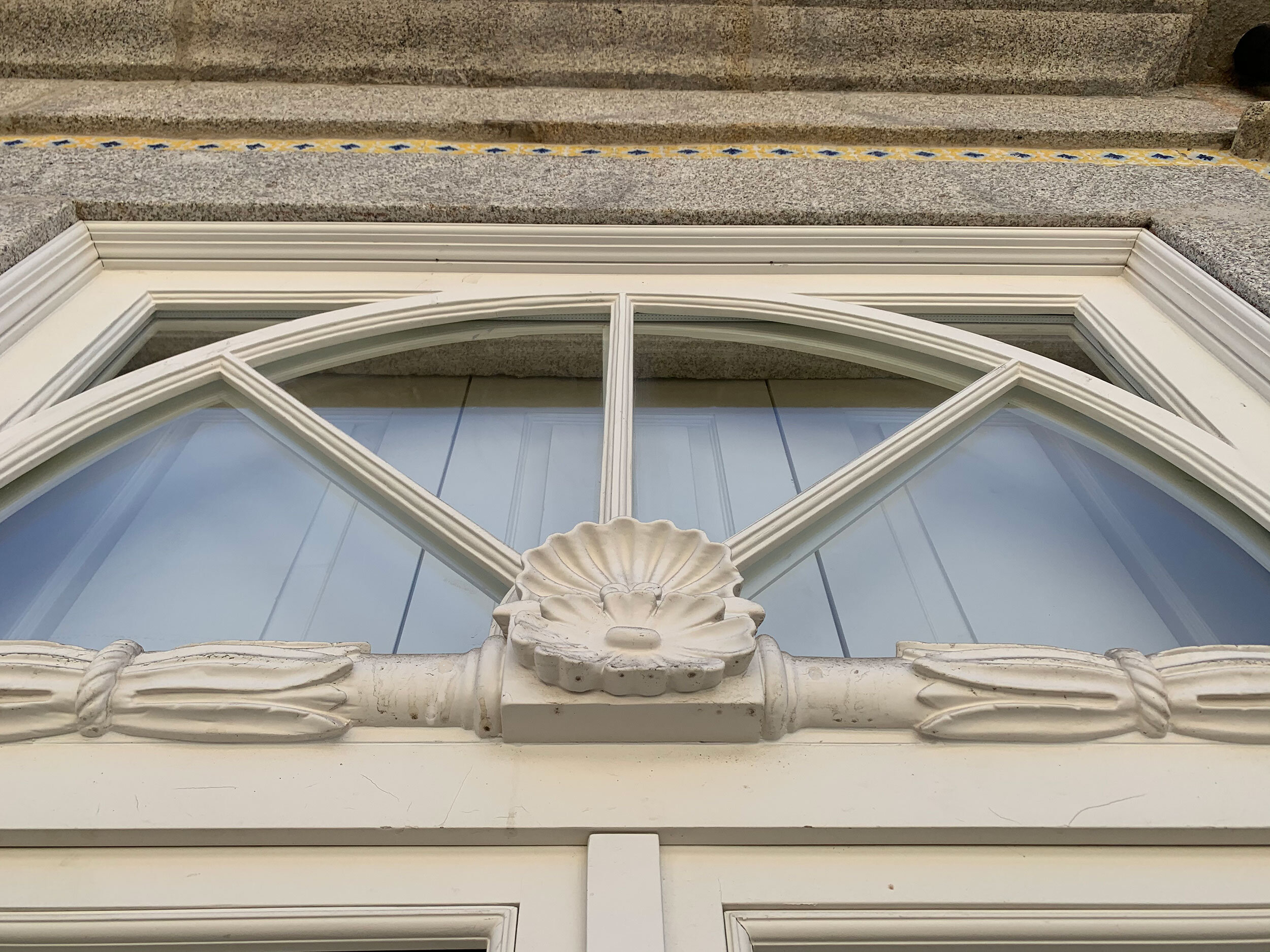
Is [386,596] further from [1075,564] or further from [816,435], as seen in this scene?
[1075,564]

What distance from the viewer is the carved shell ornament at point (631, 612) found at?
672mm

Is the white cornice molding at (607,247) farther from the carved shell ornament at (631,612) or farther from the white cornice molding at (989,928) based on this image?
the white cornice molding at (989,928)

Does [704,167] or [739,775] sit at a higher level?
[704,167]

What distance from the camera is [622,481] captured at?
1.02m

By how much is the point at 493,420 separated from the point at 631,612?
535 mm

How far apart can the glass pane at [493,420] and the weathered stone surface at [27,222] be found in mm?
455

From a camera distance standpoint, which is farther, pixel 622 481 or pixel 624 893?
pixel 622 481

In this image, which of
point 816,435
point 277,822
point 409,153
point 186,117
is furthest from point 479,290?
point 277,822

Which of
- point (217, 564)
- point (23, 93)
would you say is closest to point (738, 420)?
point (217, 564)

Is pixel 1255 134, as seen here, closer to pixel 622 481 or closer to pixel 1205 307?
pixel 1205 307

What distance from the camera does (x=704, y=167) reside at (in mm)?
1638

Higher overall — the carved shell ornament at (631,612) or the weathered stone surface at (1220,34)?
the weathered stone surface at (1220,34)

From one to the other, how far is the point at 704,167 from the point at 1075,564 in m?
1.02

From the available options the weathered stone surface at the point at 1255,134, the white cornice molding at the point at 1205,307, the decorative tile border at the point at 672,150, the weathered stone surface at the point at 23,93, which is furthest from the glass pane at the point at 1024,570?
the weathered stone surface at the point at 23,93
